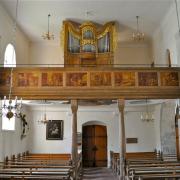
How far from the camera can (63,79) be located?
43.2 feet

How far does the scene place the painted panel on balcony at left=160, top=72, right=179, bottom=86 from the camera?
13219 mm

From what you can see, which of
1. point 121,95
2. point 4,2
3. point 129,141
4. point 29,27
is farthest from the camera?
point 129,141

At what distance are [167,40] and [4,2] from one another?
8.88 metres

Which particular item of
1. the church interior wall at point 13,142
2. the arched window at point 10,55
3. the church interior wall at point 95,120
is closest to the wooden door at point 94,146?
the church interior wall at point 95,120

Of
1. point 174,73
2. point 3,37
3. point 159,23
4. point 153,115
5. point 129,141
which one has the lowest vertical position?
point 129,141

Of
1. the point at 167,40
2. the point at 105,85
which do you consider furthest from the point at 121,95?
the point at 167,40

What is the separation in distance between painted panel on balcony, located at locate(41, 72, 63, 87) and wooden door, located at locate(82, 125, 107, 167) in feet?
29.9

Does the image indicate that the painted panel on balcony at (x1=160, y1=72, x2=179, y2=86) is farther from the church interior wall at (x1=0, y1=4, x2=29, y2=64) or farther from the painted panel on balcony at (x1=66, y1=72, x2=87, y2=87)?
the church interior wall at (x1=0, y1=4, x2=29, y2=64)

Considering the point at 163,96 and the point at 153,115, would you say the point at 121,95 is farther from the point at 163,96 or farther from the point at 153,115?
the point at 153,115

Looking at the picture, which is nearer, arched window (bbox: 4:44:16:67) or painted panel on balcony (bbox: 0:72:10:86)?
painted panel on balcony (bbox: 0:72:10:86)

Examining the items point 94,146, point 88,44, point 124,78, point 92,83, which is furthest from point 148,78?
point 94,146

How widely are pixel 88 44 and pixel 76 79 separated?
3548mm

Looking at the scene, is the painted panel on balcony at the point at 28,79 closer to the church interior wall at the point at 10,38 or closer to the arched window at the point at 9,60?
the church interior wall at the point at 10,38

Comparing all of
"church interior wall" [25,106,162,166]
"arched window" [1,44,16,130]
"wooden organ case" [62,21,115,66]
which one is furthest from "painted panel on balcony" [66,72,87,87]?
"church interior wall" [25,106,162,166]
